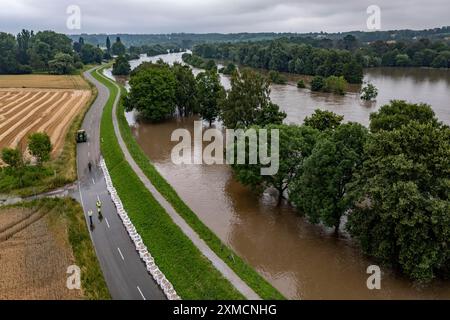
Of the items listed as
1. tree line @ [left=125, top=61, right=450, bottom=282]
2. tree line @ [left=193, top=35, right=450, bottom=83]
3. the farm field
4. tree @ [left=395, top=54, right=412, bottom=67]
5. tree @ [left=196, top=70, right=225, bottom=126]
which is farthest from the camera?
tree @ [left=395, top=54, right=412, bottom=67]

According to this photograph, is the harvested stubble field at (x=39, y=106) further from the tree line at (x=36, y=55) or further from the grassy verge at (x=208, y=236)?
the grassy verge at (x=208, y=236)

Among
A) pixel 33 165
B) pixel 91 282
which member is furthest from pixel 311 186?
pixel 33 165

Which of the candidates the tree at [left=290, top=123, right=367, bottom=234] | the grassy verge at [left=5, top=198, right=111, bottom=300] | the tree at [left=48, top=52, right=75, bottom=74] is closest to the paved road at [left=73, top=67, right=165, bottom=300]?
the grassy verge at [left=5, top=198, right=111, bottom=300]

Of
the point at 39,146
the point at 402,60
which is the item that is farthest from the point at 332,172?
the point at 402,60

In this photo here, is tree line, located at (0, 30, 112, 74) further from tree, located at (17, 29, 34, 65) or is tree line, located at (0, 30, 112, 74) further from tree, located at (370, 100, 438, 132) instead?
tree, located at (370, 100, 438, 132)

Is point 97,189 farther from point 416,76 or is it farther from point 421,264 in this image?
point 416,76

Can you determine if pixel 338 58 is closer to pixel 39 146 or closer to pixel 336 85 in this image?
pixel 336 85
